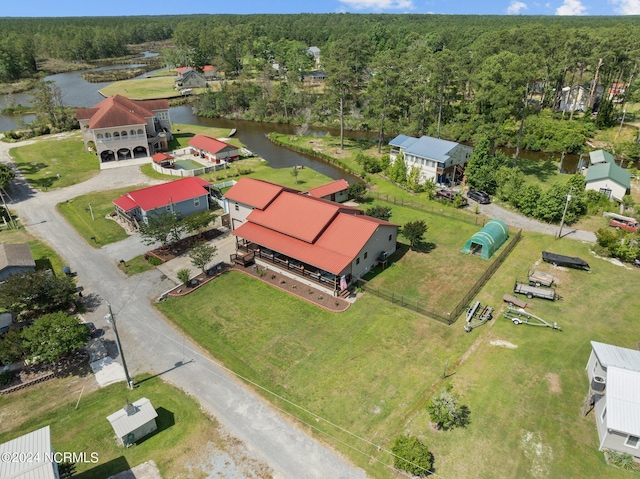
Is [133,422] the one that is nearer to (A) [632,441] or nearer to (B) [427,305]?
(B) [427,305]

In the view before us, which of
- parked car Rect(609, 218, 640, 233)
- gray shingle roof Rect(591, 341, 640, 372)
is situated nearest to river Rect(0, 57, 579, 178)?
parked car Rect(609, 218, 640, 233)

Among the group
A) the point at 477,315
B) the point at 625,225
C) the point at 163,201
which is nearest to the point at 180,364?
the point at 477,315

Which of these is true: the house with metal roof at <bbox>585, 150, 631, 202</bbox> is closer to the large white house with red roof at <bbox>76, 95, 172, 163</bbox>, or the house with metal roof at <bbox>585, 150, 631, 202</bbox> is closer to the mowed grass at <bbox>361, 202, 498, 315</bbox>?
the mowed grass at <bbox>361, 202, 498, 315</bbox>

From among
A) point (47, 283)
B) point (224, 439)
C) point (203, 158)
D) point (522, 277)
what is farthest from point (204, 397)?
point (203, 158)

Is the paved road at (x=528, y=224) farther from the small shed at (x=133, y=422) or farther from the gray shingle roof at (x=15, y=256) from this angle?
the gray shingle roof at (x=15, y=256)

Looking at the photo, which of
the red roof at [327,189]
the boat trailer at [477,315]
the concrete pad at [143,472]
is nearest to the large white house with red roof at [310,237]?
the red roof at [327,189]

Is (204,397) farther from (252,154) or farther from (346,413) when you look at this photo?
(252,154)
